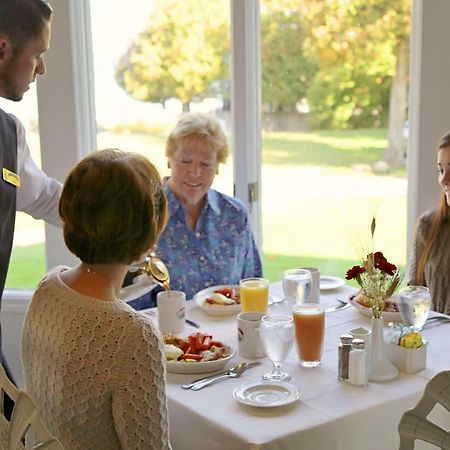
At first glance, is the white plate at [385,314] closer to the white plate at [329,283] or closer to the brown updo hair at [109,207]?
the white plate at [329,283]

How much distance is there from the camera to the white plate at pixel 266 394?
154 cm

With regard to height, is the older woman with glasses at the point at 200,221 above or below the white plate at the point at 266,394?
above

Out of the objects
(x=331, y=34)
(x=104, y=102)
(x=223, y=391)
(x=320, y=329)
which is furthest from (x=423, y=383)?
(x=104, y=102)

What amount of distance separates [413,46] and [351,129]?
0.42 m

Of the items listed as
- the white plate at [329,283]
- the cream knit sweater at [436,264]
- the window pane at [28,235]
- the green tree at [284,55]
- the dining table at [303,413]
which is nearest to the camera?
the dining table at [303,413]

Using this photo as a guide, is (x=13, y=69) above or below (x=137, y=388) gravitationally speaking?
above

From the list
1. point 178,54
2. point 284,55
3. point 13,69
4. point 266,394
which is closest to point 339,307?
point 266,394

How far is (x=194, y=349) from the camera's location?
183 cm

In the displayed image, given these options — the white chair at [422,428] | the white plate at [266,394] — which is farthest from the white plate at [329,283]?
the white chair at [422,428]

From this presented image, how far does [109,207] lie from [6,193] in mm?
847

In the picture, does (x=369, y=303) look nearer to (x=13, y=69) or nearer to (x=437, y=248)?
(x=437, y=248)

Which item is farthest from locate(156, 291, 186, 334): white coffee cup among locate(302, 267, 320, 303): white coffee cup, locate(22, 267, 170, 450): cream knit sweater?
locate(22, 267, 170, 450): cream knit sweater

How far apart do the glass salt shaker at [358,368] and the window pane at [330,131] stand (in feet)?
4.37

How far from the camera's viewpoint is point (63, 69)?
3170 mm
